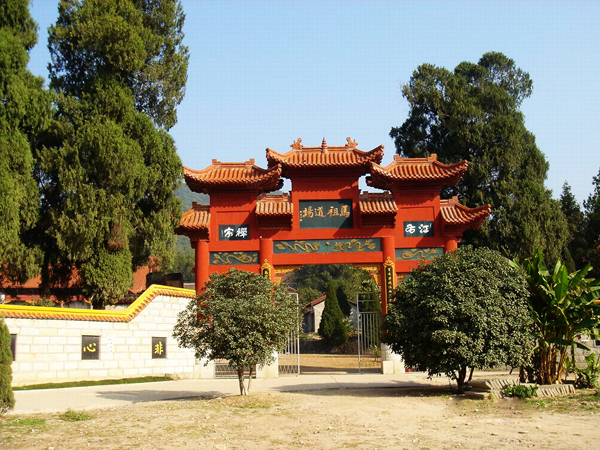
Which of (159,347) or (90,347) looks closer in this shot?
(90,347)

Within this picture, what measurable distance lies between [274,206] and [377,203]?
3313 millimetres

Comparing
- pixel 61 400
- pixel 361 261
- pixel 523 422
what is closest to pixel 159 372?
pixel 61 400

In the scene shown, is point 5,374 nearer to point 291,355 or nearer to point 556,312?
point 556,312

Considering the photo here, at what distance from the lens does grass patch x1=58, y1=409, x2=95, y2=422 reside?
1037cm

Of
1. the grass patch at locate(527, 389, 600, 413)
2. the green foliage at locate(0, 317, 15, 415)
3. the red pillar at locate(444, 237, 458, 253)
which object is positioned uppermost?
the red pillar at locate(444, 237, 458, 253)

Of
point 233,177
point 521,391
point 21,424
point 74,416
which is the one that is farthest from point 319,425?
point 233,177

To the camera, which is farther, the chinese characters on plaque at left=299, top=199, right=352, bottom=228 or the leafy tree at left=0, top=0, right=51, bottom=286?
the chinese characters on plaque at left=299, top=199, right=352, bottom=228

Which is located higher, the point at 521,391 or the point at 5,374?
the point at 5,374

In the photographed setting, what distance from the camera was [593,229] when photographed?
36.3 meters

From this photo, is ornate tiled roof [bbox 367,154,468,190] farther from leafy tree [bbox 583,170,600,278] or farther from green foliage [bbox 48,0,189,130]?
leafy tree [bbox 583,170,600,278]

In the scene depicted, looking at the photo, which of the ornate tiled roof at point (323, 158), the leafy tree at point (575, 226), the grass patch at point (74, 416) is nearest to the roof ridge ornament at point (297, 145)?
the ornate tiled roof at point (323, 158)

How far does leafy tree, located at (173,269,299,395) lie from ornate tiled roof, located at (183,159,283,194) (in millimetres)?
6650

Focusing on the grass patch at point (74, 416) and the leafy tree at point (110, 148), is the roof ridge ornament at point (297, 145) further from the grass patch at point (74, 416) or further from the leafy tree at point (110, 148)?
the grass patch at point (74, 416)

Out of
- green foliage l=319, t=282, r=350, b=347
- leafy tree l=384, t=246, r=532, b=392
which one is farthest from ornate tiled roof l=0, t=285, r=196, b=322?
green foliage l=319, t=282, r=350, b=347
